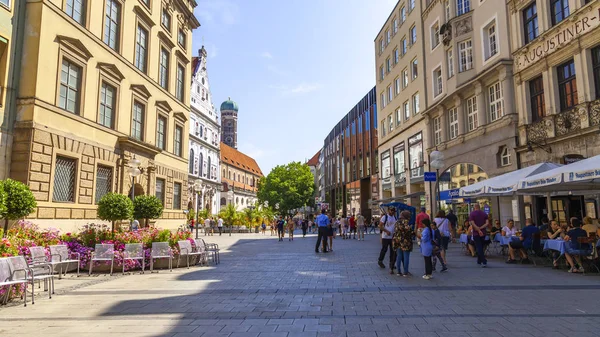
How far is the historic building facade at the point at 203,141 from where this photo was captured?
56844mm

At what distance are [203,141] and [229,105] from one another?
55246 mm

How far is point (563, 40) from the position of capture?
640 inches

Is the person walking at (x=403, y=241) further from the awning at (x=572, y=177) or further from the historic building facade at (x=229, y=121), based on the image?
the historic building facade at (x=229, y=121)

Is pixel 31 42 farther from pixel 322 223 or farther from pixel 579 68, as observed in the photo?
pixel 579 68

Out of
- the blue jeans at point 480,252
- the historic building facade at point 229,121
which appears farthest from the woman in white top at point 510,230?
the historic building facade at point 229,121

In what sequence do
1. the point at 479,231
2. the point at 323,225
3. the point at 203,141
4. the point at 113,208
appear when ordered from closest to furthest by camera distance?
1. the point at 479,231
2. the point at 113,208
3. the point at 323,225
4. the point at 203,141

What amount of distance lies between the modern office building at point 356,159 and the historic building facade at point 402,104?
5.63 meters

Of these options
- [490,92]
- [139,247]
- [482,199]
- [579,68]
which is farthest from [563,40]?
[139,247]

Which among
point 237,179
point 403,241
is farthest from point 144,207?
point 237,179

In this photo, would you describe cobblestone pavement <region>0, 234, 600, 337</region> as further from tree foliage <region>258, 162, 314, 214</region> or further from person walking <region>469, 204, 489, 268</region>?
tree foliage <region>258, 162, 314, 214</region>

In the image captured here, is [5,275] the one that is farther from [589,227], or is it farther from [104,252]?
[589,227]

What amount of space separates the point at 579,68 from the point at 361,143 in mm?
36476

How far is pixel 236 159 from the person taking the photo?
98.6 m

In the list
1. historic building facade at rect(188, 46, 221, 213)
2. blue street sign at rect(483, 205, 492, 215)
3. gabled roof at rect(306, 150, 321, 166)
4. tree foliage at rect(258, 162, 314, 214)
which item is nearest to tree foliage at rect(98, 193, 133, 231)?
blue street sign at rect(483, 205, 492, 215)
